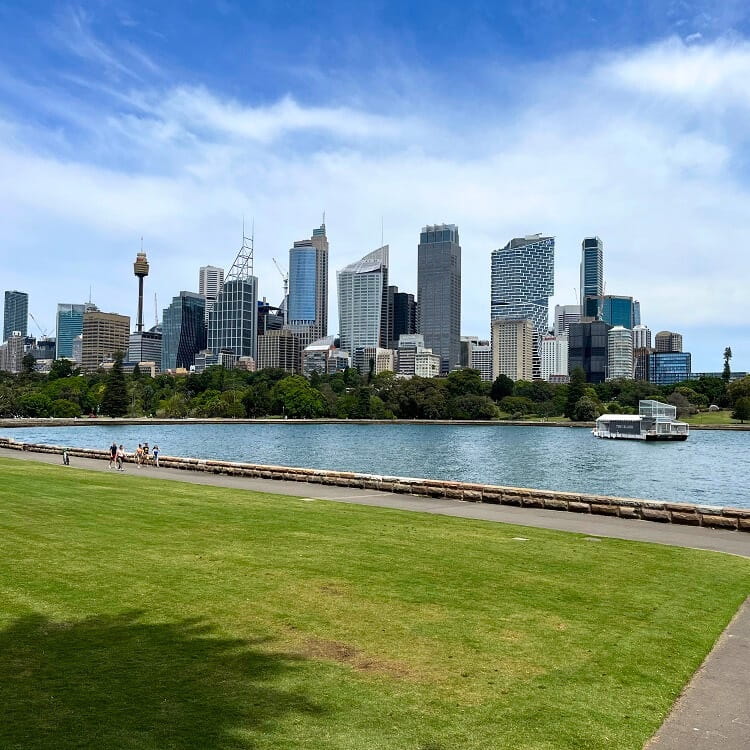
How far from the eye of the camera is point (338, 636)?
977 centimetres

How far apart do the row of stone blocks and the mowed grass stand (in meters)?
4.88

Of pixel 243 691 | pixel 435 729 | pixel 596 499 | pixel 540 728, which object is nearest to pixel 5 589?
pixel 243 691

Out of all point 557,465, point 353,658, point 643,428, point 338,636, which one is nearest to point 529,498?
point 338,636

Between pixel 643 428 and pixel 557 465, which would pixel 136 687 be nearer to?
pixel 557 465

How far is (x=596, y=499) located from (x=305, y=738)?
1821 centimetres

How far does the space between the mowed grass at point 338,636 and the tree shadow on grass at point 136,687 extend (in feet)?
Answer: 0.08

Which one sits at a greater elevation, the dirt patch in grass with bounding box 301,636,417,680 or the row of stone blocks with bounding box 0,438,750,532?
the dirt patch in grass with bounding box 301,636,417,680

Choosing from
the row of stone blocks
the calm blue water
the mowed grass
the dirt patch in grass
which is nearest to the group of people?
the row of stone blocks

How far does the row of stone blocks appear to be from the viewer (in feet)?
69.9

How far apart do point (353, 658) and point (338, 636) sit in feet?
2.56

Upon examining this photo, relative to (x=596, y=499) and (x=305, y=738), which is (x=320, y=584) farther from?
(x=596, y=499)

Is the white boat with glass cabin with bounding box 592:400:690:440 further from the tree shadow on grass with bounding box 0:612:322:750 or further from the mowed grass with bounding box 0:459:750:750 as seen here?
the tree shadow on grass with bounding box 0:612:322:750

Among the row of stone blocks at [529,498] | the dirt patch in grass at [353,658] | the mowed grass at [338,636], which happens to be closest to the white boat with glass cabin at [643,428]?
the row of stone blocks at [529,498]

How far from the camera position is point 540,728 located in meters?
7.41
